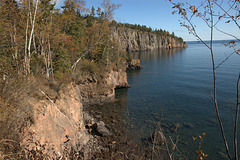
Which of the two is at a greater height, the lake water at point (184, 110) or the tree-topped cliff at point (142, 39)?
the tree-topped cliff at point (142, 39)

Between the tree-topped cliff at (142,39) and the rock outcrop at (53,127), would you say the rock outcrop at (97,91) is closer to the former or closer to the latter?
the rock outcrop at (53,127)

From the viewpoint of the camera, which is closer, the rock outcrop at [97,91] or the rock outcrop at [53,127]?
the rock outcrop at [53,127]

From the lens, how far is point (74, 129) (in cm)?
1117

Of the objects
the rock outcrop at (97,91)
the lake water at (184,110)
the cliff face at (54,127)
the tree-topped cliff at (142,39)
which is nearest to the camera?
the cliff face at (54,127)

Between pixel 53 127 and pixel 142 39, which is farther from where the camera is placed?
pixel 142 39

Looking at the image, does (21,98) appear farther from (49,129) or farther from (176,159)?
(176,159)

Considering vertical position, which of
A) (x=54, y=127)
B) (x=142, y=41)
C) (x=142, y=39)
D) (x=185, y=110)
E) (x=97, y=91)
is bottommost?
(x=185, y=110)

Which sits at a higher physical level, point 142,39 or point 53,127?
point 142,39

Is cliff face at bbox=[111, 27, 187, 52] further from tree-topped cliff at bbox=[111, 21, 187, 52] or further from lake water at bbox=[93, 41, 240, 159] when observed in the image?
lake water at bbox=[93, 41, 240, 159]

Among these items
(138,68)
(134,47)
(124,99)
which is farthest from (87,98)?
(134,47)

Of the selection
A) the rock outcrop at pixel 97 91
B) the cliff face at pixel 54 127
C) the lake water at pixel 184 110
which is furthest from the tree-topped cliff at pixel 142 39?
the cliff face at pixel 54 127

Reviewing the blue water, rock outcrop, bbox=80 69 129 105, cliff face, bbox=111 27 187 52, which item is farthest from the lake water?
cliff face, bbox=111 27 187 52

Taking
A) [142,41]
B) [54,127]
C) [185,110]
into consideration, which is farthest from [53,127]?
[142,41]

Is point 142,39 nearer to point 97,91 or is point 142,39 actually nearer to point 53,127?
point 97,91
